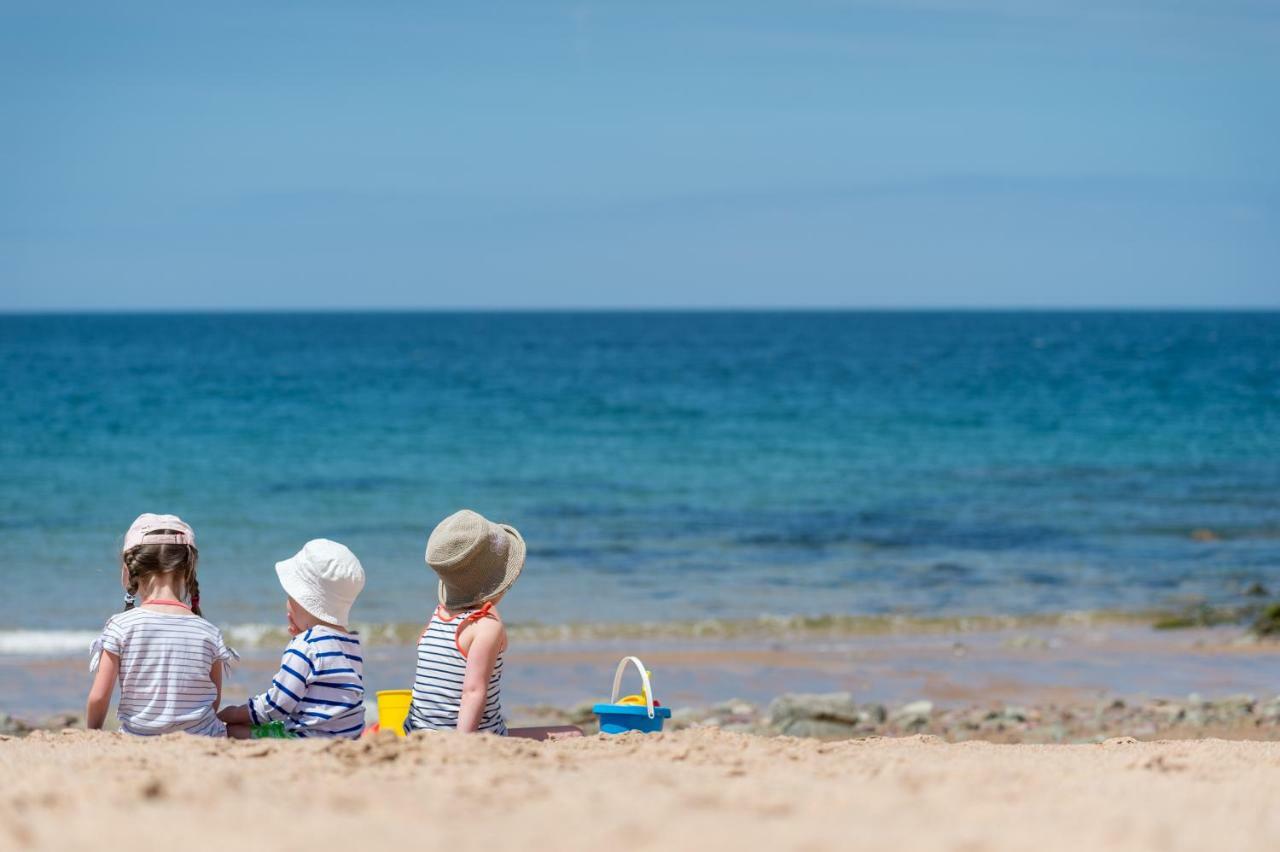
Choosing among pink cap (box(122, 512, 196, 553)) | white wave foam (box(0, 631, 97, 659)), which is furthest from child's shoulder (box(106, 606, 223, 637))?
white wave foam (box(0, 631, 97, 659))

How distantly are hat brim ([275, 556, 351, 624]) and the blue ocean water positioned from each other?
6674 millimetres

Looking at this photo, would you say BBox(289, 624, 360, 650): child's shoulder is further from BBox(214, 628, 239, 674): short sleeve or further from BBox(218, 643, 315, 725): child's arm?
BBox(214, 628, 239, 674): short sleeve

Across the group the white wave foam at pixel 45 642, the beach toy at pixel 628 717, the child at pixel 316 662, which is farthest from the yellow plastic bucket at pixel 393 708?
the white wave foam at pixel 45 642

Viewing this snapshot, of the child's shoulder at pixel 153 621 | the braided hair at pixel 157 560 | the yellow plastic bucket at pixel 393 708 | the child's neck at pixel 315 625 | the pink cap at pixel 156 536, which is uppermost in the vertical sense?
the pink cap at pixel 156 536

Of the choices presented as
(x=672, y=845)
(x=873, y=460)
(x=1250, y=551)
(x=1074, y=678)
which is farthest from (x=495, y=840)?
(x=873, y=460)

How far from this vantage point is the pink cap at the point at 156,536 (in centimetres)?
494

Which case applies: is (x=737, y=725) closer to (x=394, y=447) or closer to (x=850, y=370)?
(x=394, y=447)

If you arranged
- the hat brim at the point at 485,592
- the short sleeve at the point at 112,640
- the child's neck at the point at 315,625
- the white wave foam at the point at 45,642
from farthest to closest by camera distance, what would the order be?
the white wave foam at the point at 45,642
the hat brim at the point at 485,592
the child's neck at the point at 315,625
the short sleeve at the point at 112,640

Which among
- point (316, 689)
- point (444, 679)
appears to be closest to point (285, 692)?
point (316, 689)

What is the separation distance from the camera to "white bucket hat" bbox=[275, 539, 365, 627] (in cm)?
493

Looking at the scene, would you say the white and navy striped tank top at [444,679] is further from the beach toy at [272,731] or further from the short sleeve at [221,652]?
the short sleeve at [221,652]

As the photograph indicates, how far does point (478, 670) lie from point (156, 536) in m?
1.37

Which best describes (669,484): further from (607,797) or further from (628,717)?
(607,797)

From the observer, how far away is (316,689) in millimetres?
5023
